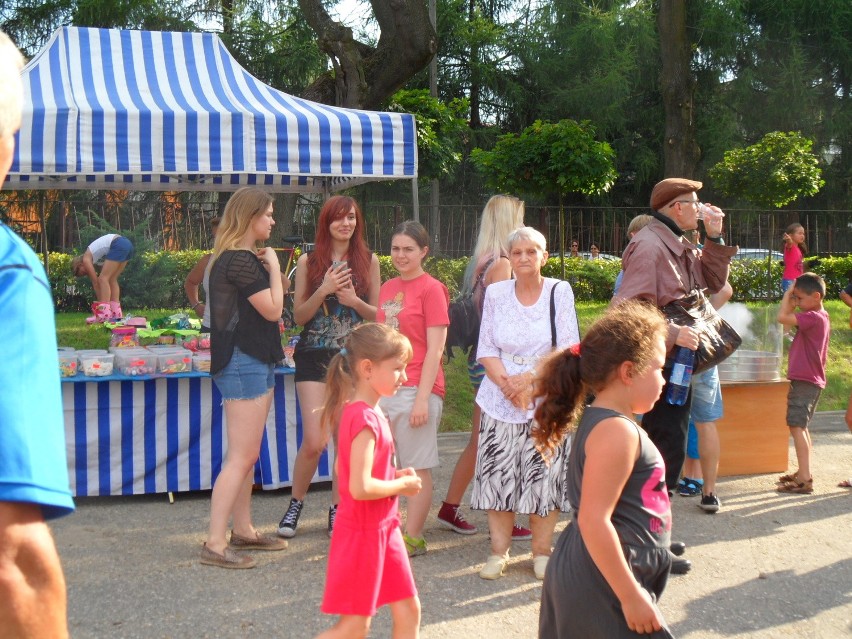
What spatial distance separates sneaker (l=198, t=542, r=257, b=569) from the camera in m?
4.73

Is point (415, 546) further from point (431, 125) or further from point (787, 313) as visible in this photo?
point (431, 125)

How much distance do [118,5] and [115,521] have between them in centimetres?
1967

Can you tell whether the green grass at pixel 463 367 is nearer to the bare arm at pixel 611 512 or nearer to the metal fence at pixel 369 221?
the metal fence at pixel 369 221

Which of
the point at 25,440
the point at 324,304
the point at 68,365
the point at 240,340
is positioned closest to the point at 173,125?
the point at 68,365

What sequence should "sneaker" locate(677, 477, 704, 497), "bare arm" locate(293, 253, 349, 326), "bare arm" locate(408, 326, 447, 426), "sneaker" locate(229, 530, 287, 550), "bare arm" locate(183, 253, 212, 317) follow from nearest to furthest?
"bare arm" locate(408, 326, 447, 426) < "sneaker" locate(229, 530, 287, 550) < "bare arm" locate(293, 253, 349, 326) < "sneaker" locate(677, 477, 704, 497) < "bare arm" locate(183, 253, 212, 317)

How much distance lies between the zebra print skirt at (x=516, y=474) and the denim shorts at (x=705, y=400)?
1.44 meters

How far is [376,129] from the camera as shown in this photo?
6.56 metres

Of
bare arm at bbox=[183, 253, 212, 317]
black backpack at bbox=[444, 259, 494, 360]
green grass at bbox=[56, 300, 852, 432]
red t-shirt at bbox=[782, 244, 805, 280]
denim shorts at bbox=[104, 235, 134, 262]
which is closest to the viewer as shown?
black backpack at bbox=[444, 259, 494, 360]

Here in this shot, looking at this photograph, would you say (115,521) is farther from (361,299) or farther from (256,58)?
(256,58)

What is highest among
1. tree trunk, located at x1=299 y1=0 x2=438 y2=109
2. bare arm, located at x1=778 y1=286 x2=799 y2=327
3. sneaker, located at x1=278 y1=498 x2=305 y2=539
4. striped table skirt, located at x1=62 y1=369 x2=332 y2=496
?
→ tree trunk, located at x1=299 y1=0 x2=438 y2=109

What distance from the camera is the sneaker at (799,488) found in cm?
639

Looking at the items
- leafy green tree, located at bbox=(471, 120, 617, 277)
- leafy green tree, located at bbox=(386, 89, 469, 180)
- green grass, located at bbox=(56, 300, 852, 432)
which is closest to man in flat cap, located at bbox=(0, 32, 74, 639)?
green grass, located at bbox=(56, 300, 852, 432)

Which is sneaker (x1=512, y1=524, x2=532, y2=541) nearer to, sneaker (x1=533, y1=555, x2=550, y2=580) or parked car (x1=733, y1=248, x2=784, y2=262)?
sneaker (x1=533, y1=555, x2=550, y2=580)

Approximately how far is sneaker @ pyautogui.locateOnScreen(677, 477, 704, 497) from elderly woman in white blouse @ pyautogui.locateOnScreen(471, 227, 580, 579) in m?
1.97
